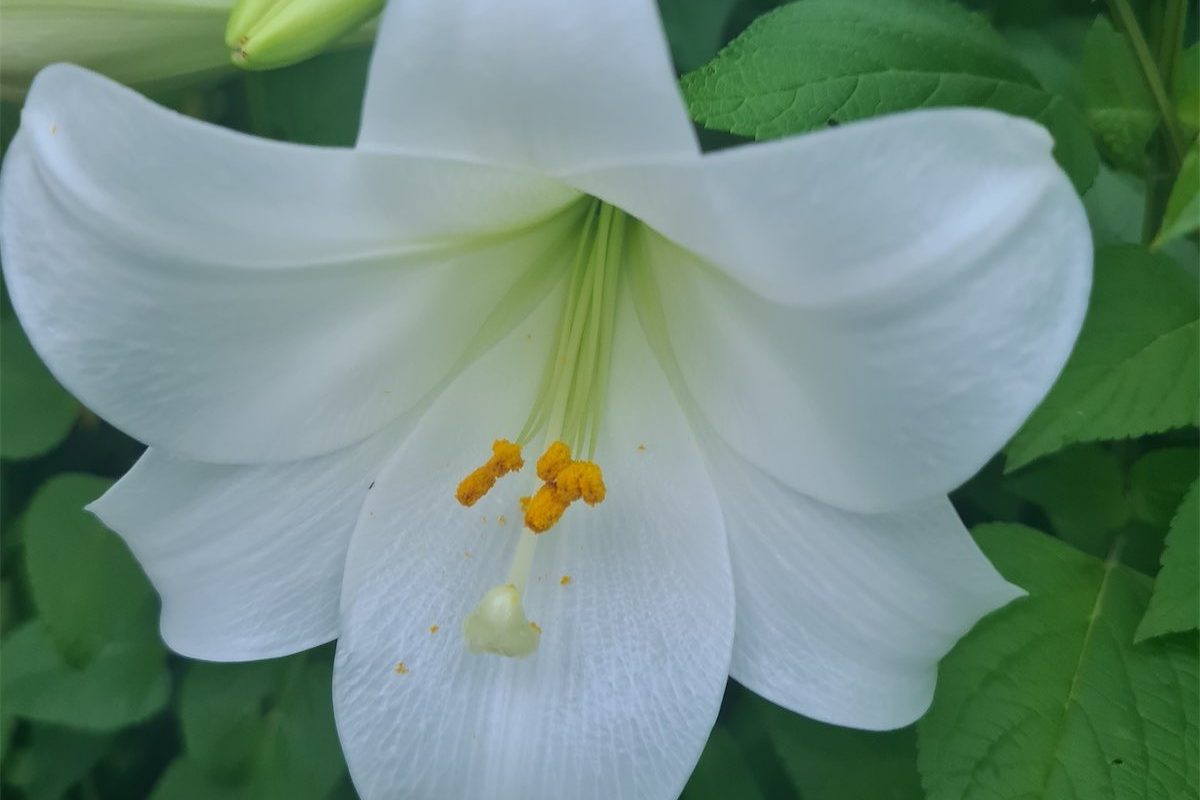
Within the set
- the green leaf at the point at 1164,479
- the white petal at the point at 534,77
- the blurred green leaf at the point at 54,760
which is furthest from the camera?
the blurred green leaf at the point at 54,760

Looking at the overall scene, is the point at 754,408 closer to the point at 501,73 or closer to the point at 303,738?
the point at 501,73

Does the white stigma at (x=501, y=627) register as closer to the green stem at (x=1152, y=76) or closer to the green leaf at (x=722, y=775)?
the green leaf at (x=722, y=775)

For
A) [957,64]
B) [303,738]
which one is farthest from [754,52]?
[303,738]

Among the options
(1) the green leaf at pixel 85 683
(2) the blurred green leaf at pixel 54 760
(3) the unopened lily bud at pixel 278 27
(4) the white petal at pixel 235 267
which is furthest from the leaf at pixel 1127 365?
(2) the blurred green leaf at pixel 54 760

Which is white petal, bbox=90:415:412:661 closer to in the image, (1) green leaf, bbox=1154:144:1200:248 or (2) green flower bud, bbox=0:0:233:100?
(2) green flower bud, bbox=0:0:233:100

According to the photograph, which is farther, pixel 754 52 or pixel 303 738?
pixel 303 738

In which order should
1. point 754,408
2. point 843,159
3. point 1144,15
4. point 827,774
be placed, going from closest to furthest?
point 843,159 → point 754,408 → point 827,774 → point 1144,15
